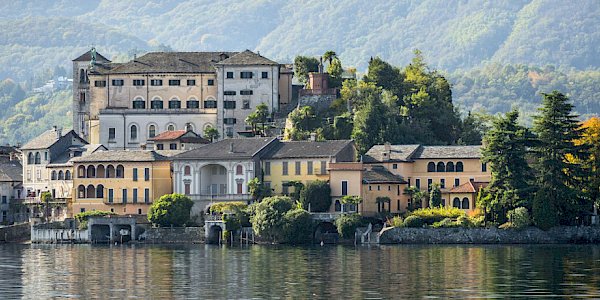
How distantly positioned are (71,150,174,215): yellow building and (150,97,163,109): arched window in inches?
726

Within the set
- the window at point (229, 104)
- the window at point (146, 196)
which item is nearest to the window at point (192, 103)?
the window at point (229, 104)

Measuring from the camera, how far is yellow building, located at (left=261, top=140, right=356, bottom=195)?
135 metres

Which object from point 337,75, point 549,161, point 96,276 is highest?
point 337,75

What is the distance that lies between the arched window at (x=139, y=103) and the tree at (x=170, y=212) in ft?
91.5

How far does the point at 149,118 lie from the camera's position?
159000 millimetres

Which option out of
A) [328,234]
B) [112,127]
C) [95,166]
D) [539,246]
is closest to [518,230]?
[539,246]

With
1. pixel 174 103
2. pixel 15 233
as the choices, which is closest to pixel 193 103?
pixel 174 103

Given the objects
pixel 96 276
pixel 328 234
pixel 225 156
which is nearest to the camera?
pixel 96 276

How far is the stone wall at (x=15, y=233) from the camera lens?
5458 inches

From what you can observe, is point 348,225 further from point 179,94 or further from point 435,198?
point 179,94

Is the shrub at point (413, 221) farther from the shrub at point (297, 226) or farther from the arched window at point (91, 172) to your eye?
the arched window at point (91, 172)

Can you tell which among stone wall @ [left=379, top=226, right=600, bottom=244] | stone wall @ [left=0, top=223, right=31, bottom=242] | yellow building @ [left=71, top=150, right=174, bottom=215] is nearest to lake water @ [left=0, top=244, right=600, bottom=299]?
stone wall @ [left=379, top=226, right=600, bottom=244]

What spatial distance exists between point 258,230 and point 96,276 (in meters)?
33.3

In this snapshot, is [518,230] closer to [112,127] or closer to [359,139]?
[359,139]
